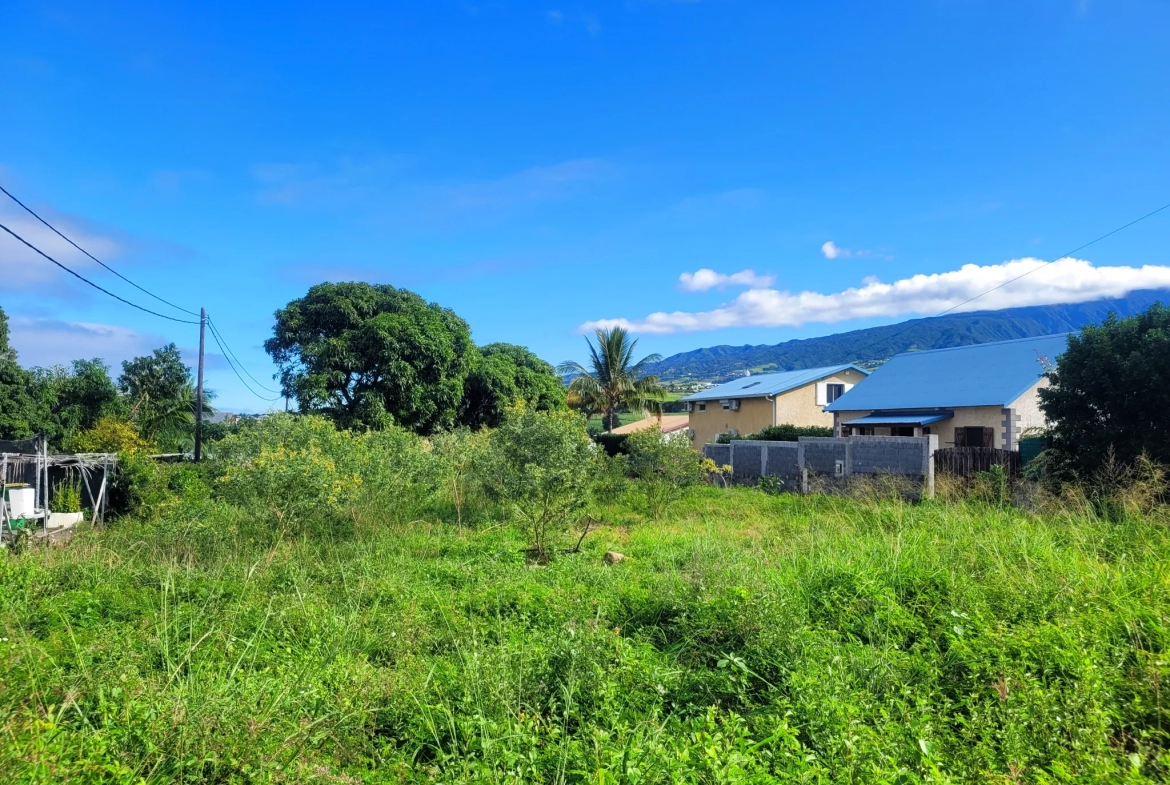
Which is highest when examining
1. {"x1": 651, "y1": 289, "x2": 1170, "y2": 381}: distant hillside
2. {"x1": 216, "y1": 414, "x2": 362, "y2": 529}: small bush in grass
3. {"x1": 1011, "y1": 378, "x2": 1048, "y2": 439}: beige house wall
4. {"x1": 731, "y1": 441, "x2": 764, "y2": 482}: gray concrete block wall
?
{"x1": 651, "y1": 289, "x2": 1170, "y2": 381}: distant hillside

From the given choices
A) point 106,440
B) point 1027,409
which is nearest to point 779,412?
point 1027,409

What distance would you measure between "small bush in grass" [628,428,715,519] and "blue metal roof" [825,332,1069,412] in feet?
39.2

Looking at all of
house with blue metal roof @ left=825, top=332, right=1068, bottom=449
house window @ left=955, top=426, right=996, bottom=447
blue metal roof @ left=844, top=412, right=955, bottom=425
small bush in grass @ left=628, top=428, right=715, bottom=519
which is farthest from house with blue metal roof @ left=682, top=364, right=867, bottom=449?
small bush in grass @ left=628, top=428, right=715, bottom=519

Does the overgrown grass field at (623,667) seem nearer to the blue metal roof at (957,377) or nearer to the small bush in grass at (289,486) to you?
the small bush in grass at (289,486)

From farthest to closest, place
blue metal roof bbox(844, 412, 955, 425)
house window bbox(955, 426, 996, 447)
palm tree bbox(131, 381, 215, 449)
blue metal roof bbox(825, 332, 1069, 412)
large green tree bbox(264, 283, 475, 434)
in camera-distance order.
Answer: palm tree bbox(131, 381, 215, 449) → large green tree bbox(264, 283, 475, 434) → blue metal roof bbox(844, 412, 955, 425) → blue metal roof bbox(825, 332, 1069, 412) → house window bbox(955, 426, 996, 447)

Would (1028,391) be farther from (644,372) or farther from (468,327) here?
(468,327)

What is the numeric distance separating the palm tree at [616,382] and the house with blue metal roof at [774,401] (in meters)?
2.72

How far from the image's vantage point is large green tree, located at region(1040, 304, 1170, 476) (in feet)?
32.7

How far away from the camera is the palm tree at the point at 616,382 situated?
33.3m

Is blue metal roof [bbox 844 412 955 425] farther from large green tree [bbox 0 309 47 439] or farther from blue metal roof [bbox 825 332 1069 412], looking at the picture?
large green tree [bbox 0 309 47 439]

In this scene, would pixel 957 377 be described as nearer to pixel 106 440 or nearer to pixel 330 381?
pixel 330 381

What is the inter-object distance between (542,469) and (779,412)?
852 inches

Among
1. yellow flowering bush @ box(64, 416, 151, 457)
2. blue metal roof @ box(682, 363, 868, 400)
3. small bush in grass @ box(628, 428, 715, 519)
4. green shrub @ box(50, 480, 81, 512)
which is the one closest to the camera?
small bush in grass @ box(628, 428, 715, 519)

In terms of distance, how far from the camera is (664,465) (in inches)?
488
